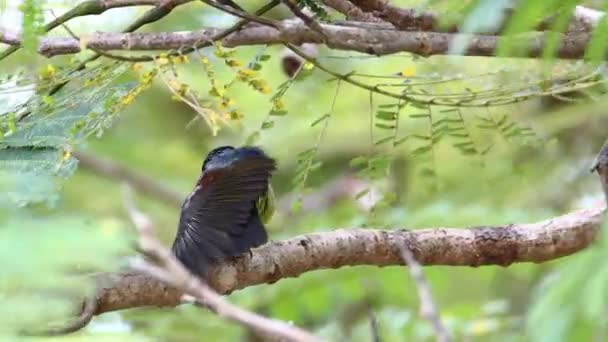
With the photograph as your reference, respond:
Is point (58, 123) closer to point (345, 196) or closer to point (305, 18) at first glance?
point (305, 18)

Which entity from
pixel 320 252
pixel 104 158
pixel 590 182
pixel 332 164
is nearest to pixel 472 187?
pixel 590 182

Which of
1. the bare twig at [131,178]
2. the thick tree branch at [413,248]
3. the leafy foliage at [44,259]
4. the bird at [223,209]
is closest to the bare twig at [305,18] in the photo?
the bird at [223,209]

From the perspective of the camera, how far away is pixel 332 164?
186 inches

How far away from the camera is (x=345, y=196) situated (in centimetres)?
450

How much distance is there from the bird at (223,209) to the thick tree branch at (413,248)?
0.26 ft

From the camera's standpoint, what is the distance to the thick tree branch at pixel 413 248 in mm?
1713

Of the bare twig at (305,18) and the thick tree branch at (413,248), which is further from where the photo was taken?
the thick tree branch at (413,248)

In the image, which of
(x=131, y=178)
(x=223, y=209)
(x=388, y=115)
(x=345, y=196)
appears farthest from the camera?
(x=345, y=196)

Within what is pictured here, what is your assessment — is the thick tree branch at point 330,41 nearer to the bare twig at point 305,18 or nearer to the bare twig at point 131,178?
the bare twig at point 305,18

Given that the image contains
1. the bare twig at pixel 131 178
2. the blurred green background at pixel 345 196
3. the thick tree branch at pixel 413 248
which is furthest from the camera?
the bare twig at pixel 131 178

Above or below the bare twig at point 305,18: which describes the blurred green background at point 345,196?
below

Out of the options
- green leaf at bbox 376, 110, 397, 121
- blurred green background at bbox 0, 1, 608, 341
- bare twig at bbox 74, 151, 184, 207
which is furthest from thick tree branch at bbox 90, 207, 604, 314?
bare twig at bbox 74, 151, 184, 207

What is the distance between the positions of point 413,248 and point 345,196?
2.68m

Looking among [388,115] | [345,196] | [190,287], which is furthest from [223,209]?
[345,196]
